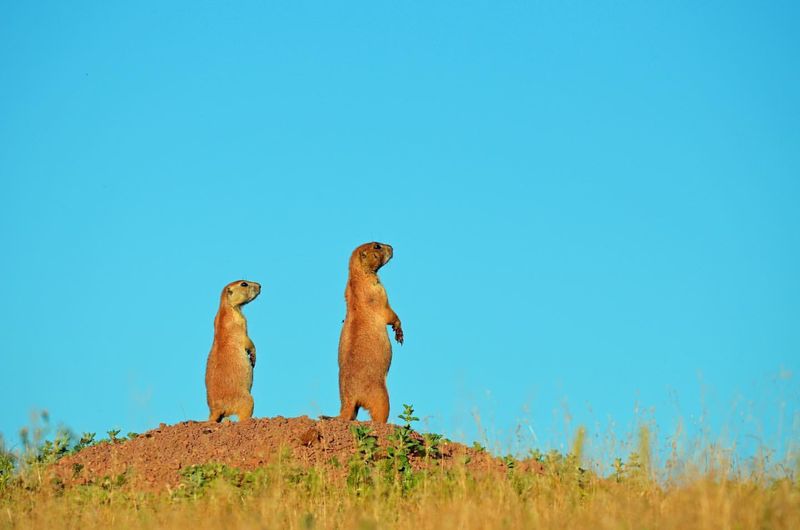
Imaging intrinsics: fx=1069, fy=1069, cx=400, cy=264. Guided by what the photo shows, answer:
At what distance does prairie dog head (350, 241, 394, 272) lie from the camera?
1580 centimetres

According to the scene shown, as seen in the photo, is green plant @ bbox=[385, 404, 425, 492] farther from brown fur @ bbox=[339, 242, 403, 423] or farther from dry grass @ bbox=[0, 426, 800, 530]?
brown fur @ bbox=[339, 242, 403, 423]

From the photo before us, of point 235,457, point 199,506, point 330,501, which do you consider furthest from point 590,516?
point 235,457

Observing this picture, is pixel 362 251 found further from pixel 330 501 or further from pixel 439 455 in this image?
pixel 330 501

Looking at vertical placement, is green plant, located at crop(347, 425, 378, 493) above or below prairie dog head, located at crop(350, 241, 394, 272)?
below

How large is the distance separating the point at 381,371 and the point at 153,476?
3827 millimetres

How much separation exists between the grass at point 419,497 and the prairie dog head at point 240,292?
470cm

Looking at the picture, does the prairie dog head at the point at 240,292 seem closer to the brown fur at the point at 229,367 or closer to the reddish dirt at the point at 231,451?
the brown fur at the point at 229,367

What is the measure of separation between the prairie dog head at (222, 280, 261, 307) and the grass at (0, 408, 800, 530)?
470 centimetres

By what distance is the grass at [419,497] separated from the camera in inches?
340

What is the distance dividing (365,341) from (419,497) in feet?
15.1

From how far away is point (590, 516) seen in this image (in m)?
8.83

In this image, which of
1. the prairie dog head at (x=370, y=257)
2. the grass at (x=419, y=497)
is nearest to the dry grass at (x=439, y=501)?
the grass at (x=419, y=497)

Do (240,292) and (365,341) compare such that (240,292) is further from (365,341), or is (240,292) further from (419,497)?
(419,497)

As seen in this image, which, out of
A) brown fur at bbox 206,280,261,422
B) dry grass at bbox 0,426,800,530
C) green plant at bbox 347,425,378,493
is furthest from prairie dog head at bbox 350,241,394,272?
dry grass at bbox 0,426,800,530
